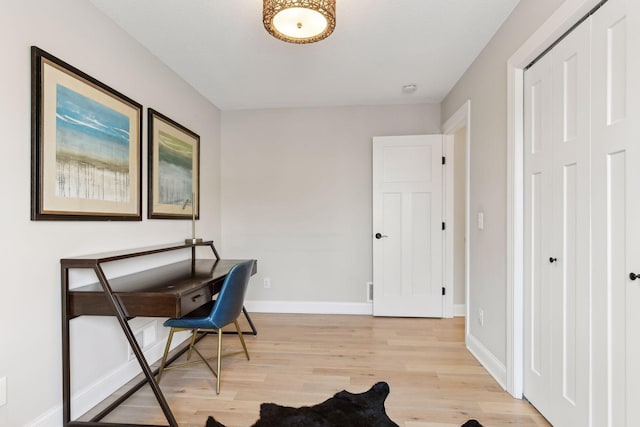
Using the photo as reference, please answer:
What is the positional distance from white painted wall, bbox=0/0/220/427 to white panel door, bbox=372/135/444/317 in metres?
2.40

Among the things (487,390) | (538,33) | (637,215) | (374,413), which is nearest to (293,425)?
(374,413)

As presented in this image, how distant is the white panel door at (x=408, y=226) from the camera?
3.64 m

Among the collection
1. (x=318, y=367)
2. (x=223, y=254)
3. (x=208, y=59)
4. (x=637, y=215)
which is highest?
(x=208, y=59)

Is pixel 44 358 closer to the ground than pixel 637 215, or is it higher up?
closer to the ground

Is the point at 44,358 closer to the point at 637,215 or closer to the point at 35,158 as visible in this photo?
the point at 35,158

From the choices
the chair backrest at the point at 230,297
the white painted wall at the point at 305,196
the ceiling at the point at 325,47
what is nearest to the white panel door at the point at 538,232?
the ceiling at the point at 325,47

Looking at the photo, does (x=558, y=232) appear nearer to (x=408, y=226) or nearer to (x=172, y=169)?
(x=408, y=226)

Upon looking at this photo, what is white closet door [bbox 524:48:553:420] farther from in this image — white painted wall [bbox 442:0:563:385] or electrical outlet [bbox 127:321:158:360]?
electrical outlet [bbox 127:321:158:360]

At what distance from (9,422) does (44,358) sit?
0.89ft

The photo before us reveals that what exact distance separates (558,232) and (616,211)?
1.30ft

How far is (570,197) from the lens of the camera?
1.61 meters

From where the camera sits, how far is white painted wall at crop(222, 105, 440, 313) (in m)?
3.83

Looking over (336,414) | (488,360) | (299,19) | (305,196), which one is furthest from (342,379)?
(299,19)

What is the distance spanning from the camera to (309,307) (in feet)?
12.7
